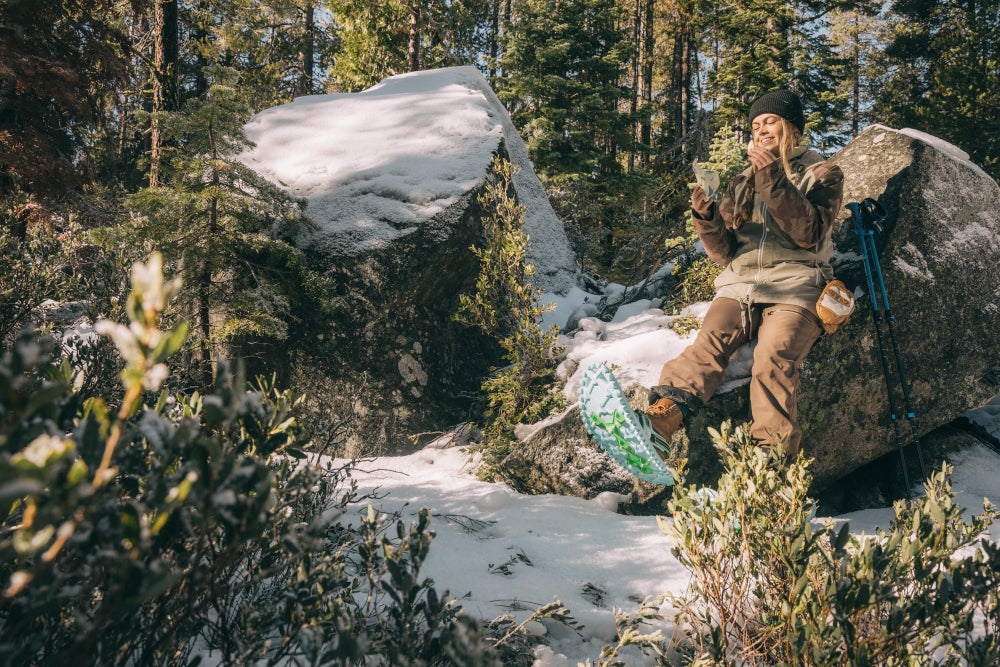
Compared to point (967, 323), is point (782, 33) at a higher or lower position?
higher

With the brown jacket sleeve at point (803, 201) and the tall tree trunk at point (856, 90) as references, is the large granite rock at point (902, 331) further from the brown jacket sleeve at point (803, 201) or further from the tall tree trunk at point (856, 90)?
the tall tree trunk at point (856, 90)

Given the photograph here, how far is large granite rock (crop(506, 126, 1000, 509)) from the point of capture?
11.3ft

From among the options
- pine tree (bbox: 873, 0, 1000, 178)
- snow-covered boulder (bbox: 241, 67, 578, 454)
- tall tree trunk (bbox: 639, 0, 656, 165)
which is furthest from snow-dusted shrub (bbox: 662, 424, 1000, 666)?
tall tree trunk (bbox: 639, 0, 656, 165)

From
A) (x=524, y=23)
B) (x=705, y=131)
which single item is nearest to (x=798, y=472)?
(x=705, y=131)

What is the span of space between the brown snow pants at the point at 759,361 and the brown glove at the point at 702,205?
565 mm

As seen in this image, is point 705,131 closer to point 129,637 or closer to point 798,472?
point 798,472

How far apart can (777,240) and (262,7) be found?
1141 centimetres

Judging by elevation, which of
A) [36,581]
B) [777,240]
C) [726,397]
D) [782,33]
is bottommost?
[726,397]

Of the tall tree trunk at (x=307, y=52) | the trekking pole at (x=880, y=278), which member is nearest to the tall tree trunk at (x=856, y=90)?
the tall tree trunk at (x=307, y=52)

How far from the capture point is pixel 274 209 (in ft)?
13.0

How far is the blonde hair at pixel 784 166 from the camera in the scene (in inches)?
129

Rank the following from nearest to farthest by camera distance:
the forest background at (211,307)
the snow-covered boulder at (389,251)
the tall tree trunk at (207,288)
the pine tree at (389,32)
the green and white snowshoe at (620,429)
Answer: the forest background at (211,307)
the green and white snowshoe at (620,429)
the tall tree trunk at (207,288)
the snow-covered boulder at (389,251)
the pine tree at (389,32)

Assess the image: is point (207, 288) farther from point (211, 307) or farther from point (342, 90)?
point (342, 90)

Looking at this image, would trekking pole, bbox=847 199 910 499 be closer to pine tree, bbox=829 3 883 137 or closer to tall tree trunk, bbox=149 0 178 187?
tall tree trunk, bbox=149 0 178 187
